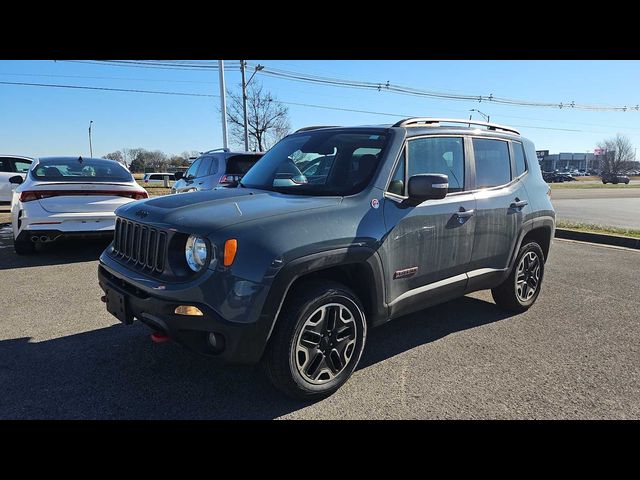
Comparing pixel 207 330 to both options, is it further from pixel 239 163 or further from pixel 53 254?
pixel 239 163

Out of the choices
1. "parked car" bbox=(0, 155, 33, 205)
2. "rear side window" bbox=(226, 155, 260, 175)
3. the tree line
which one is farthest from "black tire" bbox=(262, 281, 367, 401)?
the tree line

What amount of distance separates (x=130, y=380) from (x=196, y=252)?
4.05 feet

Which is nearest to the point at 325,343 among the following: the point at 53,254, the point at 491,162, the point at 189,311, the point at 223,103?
the point at 189,311

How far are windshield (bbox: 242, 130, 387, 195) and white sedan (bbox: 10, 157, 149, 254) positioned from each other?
357 centimetres

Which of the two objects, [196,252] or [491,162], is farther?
[491,162]

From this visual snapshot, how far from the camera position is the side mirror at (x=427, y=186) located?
318cm

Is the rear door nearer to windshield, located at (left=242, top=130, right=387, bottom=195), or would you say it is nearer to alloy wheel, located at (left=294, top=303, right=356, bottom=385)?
windshield, located at (left=242, top=130, right=387, bottom=195)

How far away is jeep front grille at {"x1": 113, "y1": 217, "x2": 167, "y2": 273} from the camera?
279 cm

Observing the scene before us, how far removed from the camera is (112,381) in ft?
10.2

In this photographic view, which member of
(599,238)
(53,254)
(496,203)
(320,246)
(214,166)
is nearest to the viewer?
(320,246)

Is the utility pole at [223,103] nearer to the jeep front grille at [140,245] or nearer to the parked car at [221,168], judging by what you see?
the parked car at [221,168]

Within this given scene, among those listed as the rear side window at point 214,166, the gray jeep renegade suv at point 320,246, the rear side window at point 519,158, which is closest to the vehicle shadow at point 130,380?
the gray jeep renegade suv at point 320,246

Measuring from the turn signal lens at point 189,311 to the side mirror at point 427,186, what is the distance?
5.75 ft

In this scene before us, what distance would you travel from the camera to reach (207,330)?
2504mm
